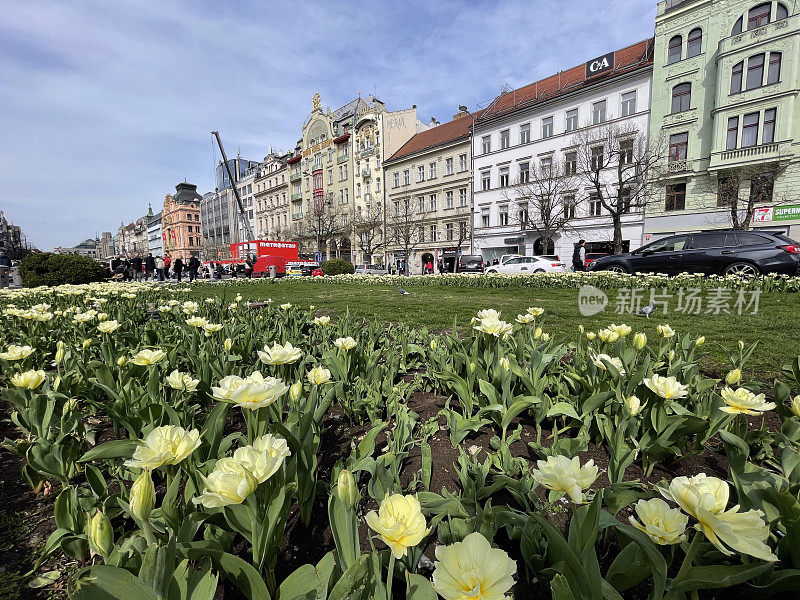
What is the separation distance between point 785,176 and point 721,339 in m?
25.4

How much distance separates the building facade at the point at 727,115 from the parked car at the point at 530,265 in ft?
37.1

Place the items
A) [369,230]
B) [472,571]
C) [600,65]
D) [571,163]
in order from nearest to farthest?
[472,571], [600,65], [571,163], [369,230]

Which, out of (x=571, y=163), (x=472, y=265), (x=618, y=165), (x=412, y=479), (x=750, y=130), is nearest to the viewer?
(x=412, y=479)

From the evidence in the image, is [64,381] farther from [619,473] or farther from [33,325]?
[619,473]

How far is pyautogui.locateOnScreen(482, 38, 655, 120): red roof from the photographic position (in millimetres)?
26708

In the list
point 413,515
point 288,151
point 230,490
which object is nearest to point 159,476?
point 230,490

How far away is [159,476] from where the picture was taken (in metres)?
1.75

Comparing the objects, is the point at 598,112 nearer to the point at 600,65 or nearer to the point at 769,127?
the point at 600,65

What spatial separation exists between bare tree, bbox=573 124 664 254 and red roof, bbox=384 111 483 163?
493 inches

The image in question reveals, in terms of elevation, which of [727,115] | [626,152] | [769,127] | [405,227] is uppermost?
[727,115]

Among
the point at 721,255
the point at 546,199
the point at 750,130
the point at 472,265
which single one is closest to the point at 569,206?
the point at 546,199

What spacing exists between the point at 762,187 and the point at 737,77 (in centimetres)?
658

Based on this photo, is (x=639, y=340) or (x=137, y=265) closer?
(x=639, y=340)

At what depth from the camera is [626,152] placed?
25797mm
